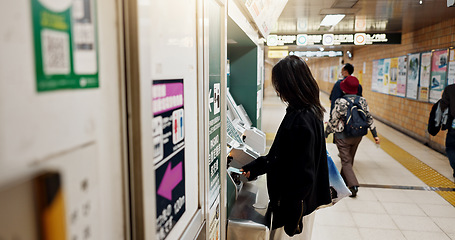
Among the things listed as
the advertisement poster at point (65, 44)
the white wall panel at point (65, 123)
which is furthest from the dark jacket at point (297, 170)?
the advertisement poster at point (65, 44)

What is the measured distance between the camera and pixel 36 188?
0.52 meters

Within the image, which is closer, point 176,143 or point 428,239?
point 176,143

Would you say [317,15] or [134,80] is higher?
[317,15]

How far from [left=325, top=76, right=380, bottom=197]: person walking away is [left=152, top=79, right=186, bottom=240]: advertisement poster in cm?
335

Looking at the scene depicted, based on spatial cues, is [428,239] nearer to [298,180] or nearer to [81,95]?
[298,180]

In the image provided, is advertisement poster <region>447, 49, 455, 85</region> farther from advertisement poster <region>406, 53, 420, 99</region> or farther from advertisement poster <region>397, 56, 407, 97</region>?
advertisement poster <region>397, 56, 407, 97</region>

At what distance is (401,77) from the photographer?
852 centimetres

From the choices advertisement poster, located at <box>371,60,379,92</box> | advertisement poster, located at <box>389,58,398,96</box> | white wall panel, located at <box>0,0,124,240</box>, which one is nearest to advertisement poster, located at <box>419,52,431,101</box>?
advertisement poster, located at <box>389,58,398,96</box>

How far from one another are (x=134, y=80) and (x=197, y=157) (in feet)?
2.11

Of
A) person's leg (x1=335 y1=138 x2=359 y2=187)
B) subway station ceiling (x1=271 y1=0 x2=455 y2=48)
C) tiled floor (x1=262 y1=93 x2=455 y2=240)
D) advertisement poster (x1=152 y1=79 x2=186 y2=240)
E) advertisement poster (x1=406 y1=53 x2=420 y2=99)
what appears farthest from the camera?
advertisement poster (x1=406 y1=53 x2=420 y2=99)

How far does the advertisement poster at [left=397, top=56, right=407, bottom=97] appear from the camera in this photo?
8344mm

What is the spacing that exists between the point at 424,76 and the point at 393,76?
1956 mm

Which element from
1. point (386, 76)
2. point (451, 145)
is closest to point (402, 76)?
point (386, 76)

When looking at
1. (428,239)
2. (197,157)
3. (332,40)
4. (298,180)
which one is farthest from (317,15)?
(197,157)
